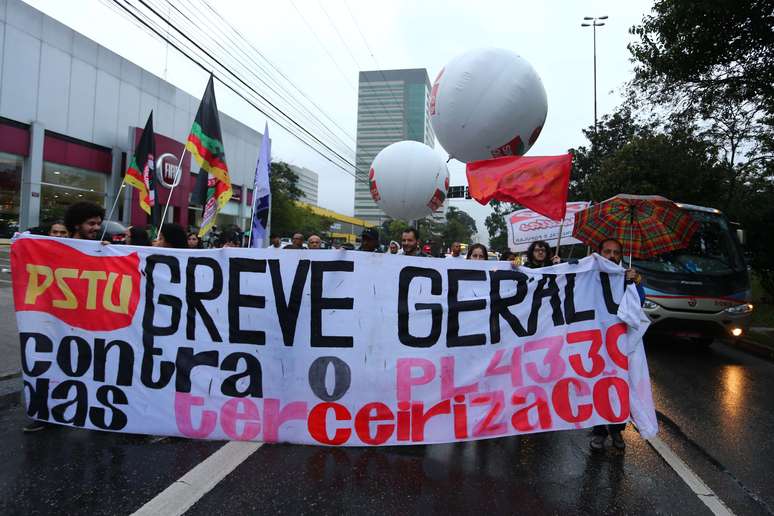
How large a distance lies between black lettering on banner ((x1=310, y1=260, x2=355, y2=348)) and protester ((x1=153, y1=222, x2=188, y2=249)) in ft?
6.06

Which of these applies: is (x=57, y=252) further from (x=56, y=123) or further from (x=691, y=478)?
(x=56, y=123)

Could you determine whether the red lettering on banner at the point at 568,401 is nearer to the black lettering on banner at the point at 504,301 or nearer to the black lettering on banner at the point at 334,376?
the black lettering on banner at the point at 504,301

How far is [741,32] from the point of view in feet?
29.3

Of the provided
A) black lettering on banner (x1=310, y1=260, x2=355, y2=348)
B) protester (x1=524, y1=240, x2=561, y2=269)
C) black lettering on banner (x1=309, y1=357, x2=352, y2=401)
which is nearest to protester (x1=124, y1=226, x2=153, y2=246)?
black lettering on banner (x1=310, y1=260, x2=355, y2=348)

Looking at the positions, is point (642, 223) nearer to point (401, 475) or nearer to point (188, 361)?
point (401, 475)

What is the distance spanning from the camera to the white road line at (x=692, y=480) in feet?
9.57

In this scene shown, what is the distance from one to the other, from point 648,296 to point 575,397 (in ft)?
14.1

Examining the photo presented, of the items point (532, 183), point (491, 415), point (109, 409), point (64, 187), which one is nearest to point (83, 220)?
point (109, 409)

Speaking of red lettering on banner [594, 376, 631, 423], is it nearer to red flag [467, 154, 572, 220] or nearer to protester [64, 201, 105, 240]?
red flag [467, 154, 572, 220]

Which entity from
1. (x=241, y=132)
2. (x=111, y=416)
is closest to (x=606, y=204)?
(x=111, y=416)

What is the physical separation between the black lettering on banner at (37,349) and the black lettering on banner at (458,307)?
9.78 feet

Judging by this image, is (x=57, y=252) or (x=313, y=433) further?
(x=57, y=252)

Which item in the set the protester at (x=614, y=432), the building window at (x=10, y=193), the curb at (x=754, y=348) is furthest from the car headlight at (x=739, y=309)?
the building window at (x=10, y=193)

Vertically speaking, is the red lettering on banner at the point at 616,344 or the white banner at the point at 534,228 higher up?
the white banner at the point at 534,228
